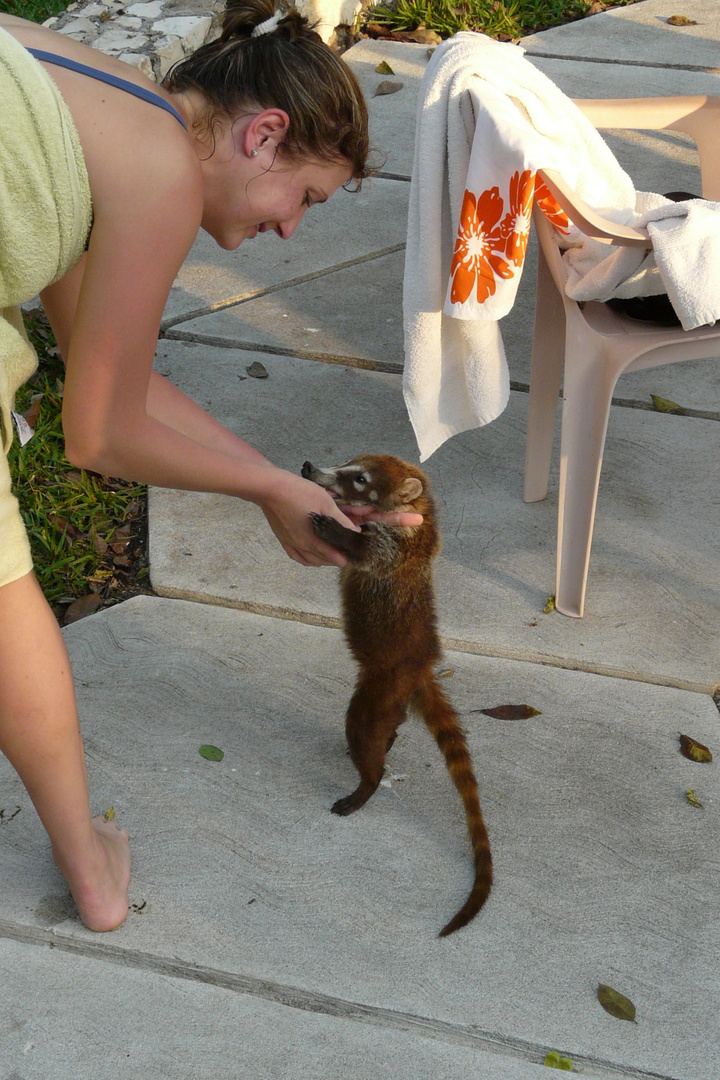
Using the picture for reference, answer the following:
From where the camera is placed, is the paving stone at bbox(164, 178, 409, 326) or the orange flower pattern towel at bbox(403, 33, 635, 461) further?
the paving stone at bbox(164, 178, 409, 326)

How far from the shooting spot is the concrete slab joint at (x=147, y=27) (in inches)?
198

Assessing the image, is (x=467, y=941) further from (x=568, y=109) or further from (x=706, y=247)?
(x=568, y=109)

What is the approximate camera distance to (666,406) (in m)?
3.98

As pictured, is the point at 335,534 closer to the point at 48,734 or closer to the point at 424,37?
the point at 48,734

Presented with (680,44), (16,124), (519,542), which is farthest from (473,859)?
(680,44)

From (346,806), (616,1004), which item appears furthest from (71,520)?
(616,1004)

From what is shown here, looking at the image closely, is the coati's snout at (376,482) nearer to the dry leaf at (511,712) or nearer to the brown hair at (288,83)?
the dry leaf at (511,712)

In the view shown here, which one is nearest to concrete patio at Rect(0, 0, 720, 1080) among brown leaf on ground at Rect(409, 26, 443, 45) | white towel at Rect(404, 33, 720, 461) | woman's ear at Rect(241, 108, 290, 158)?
white towel at Rect(404, 33, 720, 461)

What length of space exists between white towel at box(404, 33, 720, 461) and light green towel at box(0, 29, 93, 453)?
1394 millimetres

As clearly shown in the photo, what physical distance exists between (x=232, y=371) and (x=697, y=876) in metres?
2.62

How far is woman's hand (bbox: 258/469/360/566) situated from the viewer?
7.29ft

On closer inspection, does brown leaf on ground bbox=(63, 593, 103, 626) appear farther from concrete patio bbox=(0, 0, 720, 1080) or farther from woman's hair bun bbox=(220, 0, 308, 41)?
woman's hair bun bbox=(220, 0, 308, 41)

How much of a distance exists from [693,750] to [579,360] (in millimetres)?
1098

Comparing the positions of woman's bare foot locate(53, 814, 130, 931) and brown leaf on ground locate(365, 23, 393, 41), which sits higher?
brown leaf on ground locate(365, 23, 393, 41)
